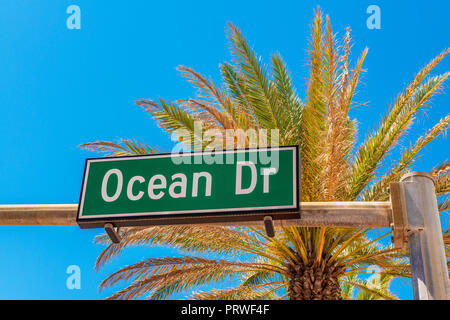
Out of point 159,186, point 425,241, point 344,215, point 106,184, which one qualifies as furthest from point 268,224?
point 106,184

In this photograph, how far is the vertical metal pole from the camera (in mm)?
3375

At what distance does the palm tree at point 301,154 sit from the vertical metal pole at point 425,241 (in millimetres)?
4164

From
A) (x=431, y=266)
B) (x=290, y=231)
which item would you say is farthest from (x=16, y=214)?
(x=290, y=231)

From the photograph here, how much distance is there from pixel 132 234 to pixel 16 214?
5.13m

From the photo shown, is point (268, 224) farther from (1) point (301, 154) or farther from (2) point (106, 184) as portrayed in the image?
(1) point (301, 154)

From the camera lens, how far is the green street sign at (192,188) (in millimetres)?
3664

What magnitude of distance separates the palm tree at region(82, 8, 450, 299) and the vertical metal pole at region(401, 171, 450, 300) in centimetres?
416

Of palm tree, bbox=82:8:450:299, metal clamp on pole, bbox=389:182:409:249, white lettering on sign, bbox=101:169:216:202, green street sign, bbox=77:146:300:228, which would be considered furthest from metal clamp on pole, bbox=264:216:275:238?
palm tree, bbox=82:8:450:299

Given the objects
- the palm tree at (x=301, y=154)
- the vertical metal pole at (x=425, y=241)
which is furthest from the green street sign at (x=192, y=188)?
the palm tree at (x=301, y=154)

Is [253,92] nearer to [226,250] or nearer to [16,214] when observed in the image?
[226,250]

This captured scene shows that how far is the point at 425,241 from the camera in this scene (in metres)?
Result: 3.54

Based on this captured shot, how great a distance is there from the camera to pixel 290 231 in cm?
1006

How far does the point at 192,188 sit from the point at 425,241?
1.59 meters

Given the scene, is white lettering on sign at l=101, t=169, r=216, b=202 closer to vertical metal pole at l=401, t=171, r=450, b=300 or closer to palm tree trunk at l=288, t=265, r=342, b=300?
vertical metal pole at l=401, t=171, r=450, b=300
